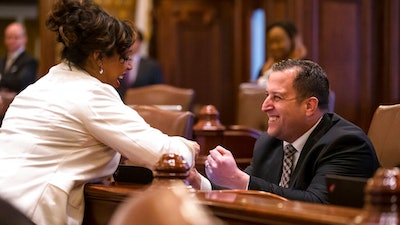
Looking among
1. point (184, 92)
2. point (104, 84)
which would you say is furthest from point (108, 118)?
point (184, 92)

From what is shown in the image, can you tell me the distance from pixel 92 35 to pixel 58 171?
484 millimetres

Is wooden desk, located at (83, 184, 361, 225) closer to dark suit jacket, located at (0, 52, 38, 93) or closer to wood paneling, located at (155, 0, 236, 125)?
dark suit jacket, located at (0, 52, 38, 93)

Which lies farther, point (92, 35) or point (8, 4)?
point (8, 4)

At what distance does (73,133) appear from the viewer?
109 inches

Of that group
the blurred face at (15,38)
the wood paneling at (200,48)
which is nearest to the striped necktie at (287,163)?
Result: the blurred face at (15,38)

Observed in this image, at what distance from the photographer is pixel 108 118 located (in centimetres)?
273

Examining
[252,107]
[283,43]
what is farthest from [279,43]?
[252,107]

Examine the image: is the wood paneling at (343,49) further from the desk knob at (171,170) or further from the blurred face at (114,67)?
the desk knob at (171,170)

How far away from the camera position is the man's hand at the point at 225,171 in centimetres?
272

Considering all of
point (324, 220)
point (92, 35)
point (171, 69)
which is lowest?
point (171, 69)

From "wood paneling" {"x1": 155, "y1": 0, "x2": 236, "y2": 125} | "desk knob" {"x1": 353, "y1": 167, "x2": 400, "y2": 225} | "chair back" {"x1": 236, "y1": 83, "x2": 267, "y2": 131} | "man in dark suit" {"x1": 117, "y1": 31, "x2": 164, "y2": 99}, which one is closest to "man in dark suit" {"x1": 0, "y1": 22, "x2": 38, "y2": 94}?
"man in dark suit" {"x1": 117, "y1": 31, "x2": 164, "y2": 99}

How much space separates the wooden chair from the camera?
18.6 ft

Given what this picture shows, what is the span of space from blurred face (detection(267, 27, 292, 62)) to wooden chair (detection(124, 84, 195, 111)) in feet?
2.06

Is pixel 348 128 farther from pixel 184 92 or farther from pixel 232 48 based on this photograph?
pixel 232 48
